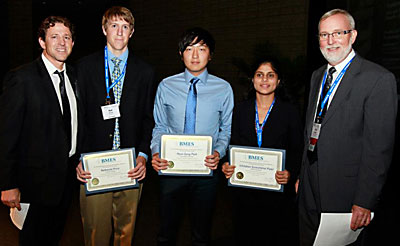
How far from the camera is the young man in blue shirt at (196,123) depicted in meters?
2.40

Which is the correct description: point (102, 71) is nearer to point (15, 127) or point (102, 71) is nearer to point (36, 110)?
point (36, 110)

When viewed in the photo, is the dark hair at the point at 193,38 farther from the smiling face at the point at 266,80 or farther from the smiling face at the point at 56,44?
the smiling face at the point at 56,44

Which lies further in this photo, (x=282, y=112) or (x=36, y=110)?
(x=282, y=112)

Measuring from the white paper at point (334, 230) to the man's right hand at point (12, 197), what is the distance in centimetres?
186

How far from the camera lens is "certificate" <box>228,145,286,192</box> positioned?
2.29 metres

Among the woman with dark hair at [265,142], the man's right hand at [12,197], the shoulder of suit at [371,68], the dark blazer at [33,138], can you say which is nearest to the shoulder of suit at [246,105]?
the woman with dark hair at [265,142]

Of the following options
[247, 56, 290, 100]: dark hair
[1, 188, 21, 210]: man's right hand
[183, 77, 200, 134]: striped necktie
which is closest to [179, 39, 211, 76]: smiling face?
[183, 77, 200, 134]: striped necktie

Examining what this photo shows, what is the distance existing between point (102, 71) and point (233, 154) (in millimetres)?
1068

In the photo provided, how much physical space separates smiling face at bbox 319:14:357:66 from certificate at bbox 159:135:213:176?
37.5 inches

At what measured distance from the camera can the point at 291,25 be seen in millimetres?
6199

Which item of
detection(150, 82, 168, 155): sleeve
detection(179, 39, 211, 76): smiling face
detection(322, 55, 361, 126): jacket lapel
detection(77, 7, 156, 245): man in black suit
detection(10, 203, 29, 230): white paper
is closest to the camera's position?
detection(322, 55, 361, 126): jacket lapel

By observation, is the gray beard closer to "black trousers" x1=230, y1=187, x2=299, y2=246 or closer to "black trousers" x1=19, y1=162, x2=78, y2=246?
"black trousers" x1=230, y1=187, x2=299, y2=246

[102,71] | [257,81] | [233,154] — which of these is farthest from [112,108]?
[257,81]

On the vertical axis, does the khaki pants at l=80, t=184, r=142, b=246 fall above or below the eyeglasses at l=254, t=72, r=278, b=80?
below
